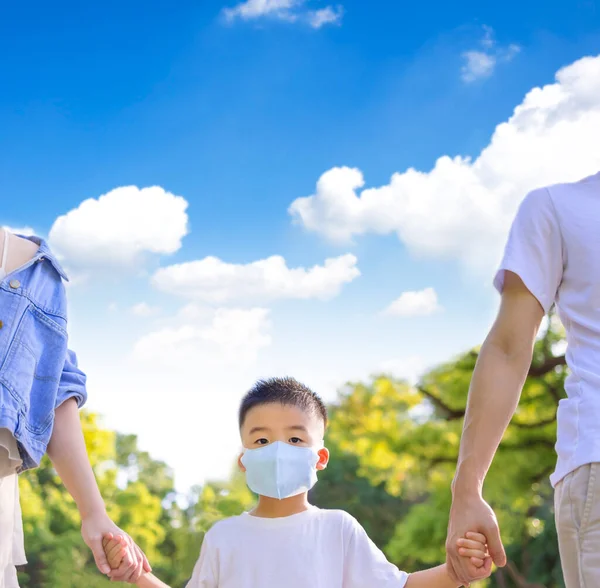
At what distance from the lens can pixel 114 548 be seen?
2.40 metres

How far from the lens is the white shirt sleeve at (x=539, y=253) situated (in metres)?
1.98

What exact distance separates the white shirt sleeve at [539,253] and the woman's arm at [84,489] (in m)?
1.29

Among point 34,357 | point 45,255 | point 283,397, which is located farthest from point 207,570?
point 45,255

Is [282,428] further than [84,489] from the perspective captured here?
Yes

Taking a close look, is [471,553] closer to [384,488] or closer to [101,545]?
[101,545]

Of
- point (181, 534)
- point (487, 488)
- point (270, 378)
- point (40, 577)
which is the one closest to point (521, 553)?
point (487, 488)

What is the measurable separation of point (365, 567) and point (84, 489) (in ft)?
2.75

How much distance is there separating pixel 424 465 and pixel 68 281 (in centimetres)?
1277

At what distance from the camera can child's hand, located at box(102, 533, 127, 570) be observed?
240 centimetres

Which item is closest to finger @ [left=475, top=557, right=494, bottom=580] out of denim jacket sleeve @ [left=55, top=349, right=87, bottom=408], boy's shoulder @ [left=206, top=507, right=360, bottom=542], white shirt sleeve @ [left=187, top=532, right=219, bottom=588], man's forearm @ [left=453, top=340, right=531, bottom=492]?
man's forearm @ [left=453, top=340, right=531, bottom=492]

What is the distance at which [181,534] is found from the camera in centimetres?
1911

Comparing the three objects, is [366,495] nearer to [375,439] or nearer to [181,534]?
[181,534]

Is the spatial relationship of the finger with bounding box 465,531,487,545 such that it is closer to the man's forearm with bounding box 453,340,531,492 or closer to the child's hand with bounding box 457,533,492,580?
the child's hand with bounding box 457,533,492,580

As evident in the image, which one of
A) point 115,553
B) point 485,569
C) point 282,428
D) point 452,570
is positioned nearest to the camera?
point 485,569
